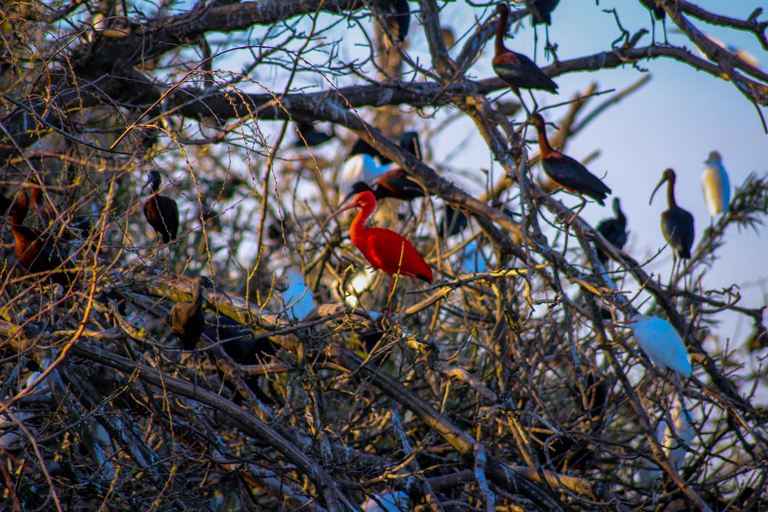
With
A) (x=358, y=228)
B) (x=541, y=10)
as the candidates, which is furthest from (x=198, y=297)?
(x=541, y=10)

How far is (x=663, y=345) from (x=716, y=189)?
227cm

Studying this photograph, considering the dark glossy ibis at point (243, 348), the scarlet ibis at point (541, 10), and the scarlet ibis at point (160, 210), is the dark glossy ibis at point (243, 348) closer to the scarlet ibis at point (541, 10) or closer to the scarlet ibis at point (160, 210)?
the scarlet ibis at point (160, 210)

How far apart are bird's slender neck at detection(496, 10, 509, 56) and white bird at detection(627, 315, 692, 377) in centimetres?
A: 183

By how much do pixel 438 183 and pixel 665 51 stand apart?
1.52 meters

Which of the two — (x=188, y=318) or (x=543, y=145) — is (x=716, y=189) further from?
(x=188, y=318)

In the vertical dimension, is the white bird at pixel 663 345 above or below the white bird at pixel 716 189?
below

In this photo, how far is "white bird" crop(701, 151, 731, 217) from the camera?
4582 millimetres

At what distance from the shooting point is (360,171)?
5.12m

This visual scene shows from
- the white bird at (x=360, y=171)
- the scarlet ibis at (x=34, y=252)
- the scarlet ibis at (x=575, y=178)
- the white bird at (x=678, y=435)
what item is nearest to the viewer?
the scarlet ibis at (x=34, y=252)

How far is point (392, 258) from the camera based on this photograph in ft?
12.6

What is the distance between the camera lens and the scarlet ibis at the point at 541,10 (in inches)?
149

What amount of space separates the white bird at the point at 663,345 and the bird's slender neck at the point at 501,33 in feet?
6.01

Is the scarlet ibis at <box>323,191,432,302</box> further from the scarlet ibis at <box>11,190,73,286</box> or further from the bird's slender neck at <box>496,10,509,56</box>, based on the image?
the scarlet ibis at <box>11,190,73,286</box>

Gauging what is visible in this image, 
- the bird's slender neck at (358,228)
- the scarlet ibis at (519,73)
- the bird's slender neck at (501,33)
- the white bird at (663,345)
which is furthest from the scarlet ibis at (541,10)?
the white bird at (663,345)
